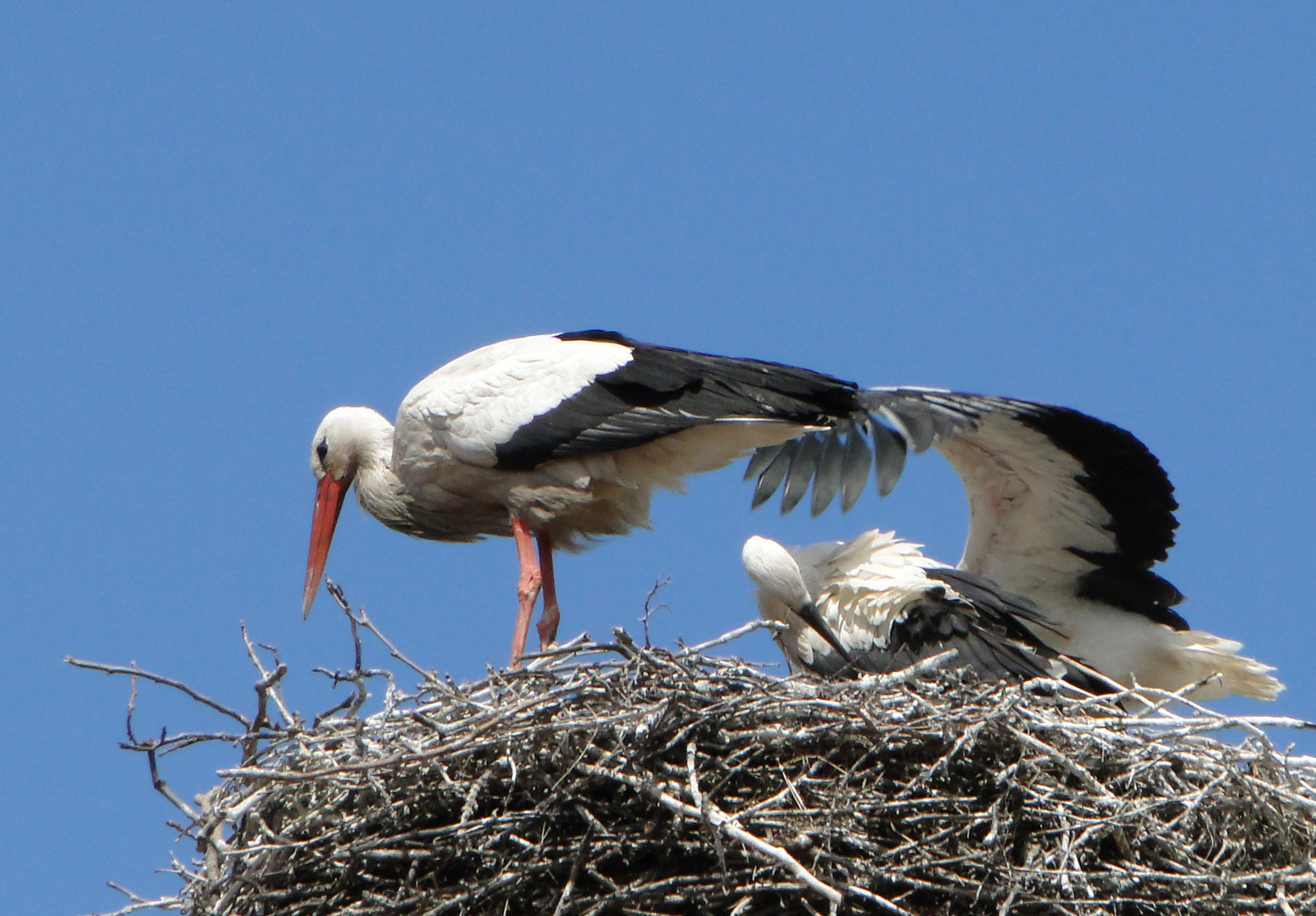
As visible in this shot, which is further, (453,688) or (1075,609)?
(1075,609)

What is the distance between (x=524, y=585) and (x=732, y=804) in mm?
1834

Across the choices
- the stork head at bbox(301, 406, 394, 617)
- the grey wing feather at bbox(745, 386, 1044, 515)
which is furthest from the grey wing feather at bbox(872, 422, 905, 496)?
the stork head at bbox(301, 406, 394, 617)

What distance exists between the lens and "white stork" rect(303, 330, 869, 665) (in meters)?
5.97

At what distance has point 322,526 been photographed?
278 inches

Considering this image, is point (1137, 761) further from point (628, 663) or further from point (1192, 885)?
point (628, 663)

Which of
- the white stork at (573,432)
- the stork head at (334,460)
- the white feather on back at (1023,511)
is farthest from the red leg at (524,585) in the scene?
the white feather on back at (1023,511)

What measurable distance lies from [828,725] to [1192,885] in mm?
915

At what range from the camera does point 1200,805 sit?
15.8 feet

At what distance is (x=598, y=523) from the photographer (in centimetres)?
647

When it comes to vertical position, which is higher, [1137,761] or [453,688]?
[453,688]

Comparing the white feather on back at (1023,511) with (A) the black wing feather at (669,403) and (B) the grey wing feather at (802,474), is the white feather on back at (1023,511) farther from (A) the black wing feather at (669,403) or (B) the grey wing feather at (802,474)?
(A) the black wing feather at (669,403)

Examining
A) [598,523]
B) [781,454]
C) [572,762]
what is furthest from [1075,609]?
[572,762]

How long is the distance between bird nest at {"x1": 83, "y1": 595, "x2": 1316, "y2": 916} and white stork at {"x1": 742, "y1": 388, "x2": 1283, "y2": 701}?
0.89 meters

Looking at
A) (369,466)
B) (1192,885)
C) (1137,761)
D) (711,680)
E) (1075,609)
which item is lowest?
(1192,885)
